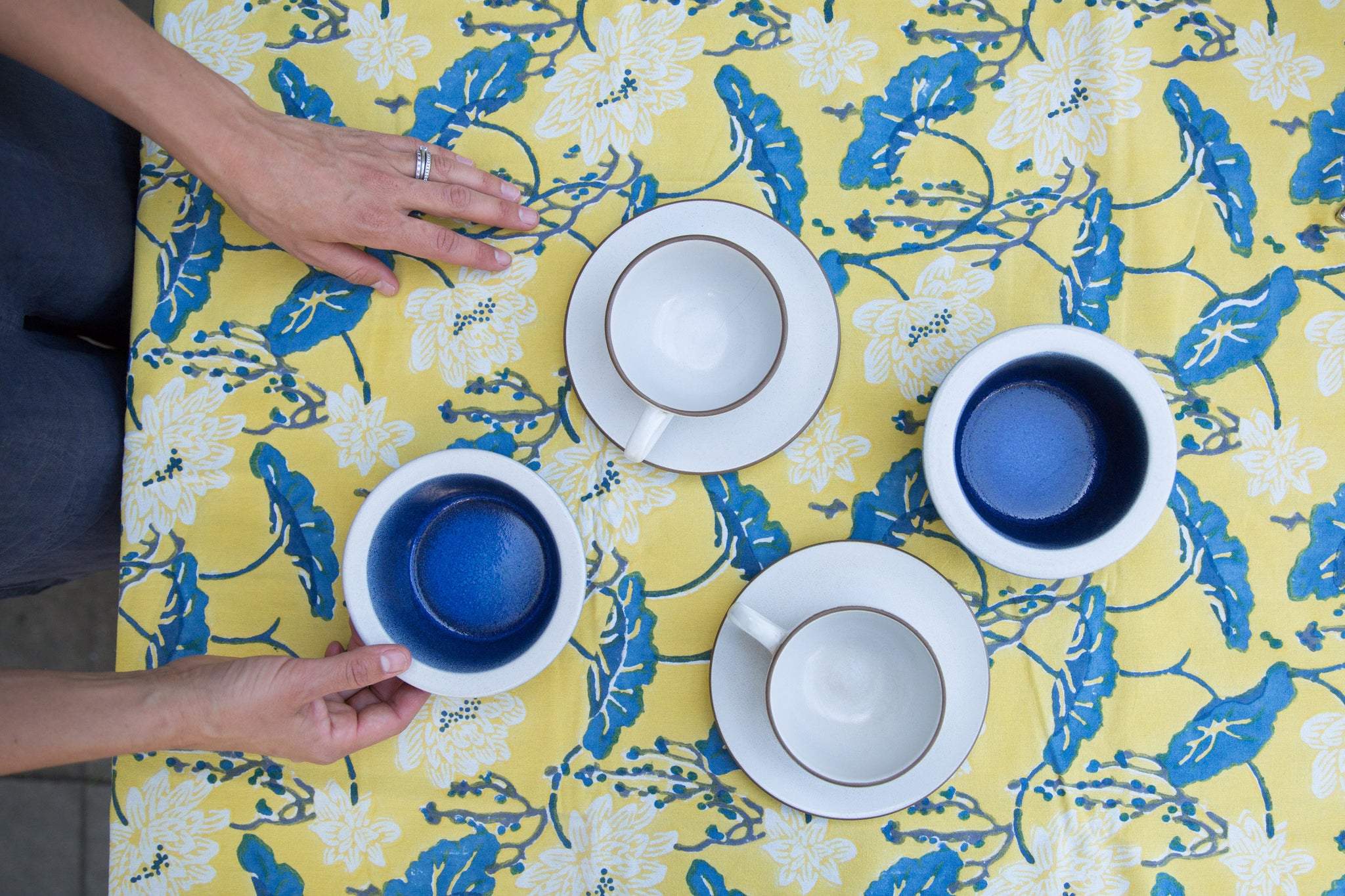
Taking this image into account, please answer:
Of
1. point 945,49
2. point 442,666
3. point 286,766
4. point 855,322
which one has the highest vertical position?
point 945,49

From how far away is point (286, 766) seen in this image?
722 mm

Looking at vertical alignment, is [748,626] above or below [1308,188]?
below

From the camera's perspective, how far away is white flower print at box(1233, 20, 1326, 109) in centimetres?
72

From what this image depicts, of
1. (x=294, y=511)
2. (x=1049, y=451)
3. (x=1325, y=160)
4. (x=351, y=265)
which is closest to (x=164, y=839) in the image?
(x=294, y=511)

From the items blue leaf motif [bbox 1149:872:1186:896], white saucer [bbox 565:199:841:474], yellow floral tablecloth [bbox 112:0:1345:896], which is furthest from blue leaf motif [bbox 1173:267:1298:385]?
blue leaf motif [bbox 1149:872:1186:896]

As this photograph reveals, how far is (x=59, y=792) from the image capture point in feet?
4.65

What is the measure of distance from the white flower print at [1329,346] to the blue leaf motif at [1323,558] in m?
0.10

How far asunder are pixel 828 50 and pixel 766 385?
1.12 feet

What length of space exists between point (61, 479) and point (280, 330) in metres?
0.23

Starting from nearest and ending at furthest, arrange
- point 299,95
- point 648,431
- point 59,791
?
point 648,431 → point 299,95 → point 59,791

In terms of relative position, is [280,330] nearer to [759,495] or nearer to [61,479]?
[61,479]

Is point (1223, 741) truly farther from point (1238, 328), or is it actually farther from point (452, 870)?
point (452, 870)

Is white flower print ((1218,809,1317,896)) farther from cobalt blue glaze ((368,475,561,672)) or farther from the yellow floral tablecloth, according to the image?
cobalt blue glaze ((368,475,561,672))

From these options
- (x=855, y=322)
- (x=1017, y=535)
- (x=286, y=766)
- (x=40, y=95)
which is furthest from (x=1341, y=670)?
(x=40, y=95)
